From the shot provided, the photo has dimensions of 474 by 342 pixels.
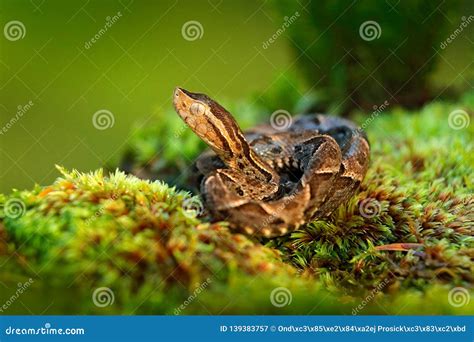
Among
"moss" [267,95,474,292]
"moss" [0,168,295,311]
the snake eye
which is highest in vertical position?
"moss" [267,95,474,292]

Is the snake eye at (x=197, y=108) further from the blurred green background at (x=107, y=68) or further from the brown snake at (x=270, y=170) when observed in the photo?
the blurred green background at (x=107, y=68)

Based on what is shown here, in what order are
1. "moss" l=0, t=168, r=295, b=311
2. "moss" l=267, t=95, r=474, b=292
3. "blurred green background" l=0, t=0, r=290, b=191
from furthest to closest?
"blurred green background" l=0, t=0, r=290, b=191 → "moss" l=267, t=95, r=474, b=292 → "moss" l=0, t=168, r=295, b=311

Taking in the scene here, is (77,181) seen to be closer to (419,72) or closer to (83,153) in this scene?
(83,153)

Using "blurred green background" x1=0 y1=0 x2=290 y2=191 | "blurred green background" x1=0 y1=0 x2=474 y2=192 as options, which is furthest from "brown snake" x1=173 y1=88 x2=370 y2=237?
"blurred green background" x1=0 y1=0 x2=290 y2=191

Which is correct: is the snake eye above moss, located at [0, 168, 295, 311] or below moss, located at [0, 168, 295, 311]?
above

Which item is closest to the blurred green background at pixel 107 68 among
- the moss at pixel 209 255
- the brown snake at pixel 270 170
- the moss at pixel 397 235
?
the brown snake at pixel 270 170

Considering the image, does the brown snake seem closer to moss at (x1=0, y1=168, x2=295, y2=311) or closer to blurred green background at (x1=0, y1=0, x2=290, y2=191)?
moss at (x1=0, y1=168, x2=295, y2=311)
